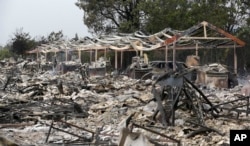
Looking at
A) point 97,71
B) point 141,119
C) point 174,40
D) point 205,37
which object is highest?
point 205,37

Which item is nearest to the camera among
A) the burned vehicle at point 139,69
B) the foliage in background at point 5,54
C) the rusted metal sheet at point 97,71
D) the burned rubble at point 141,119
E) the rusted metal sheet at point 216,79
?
the burned rubble at point 141,119

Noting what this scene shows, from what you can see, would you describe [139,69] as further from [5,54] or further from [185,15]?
[5,54]

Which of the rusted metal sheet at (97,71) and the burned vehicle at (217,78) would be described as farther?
the rusted metal sheet at (97,71)

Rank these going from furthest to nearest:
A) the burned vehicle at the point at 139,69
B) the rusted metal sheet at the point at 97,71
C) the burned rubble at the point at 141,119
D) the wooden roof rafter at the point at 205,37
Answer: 1. the rusted metal sheet at the point at 97,71
2. the burned vehicle at the point at 139,69
3. the wooden roof rafter at the point at 205,37
4. the burned rubble at the point at 141,119

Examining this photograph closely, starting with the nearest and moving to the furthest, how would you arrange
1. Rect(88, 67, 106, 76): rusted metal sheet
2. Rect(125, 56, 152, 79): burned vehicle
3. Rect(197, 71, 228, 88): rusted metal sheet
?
Rect(197, 71, 228, 88): rusted metal sheet → Rect(125, 56, 152, 79): burned vehicle → Rect(88, 67, 106, 76): rusted metal sheet

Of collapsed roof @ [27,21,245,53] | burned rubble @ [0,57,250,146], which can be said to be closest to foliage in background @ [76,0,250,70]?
collapsed roof @ [27,21,245,53]

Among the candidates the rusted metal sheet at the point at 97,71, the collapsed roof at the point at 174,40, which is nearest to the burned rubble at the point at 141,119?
the collapsed roof at the point at 174,40

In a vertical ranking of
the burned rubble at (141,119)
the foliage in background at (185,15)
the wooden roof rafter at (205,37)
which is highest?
the foliage in background at (185,15)

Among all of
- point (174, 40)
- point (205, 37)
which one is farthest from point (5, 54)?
point (205, 37)

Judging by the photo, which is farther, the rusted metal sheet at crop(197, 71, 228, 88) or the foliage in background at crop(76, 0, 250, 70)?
the foliage in background at crop(76, 0, 250, 70)

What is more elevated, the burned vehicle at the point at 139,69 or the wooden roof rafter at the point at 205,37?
the wooden roof rafter at the point at 205,37

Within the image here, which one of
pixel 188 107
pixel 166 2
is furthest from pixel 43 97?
pixel 166 2

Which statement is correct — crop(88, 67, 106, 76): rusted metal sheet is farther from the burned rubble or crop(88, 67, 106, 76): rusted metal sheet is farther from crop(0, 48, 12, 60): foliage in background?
crop(0, 48, 12, 60): foliage in background

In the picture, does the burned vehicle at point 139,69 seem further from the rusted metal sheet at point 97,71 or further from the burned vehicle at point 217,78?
the burned vehicle at point 217,78
